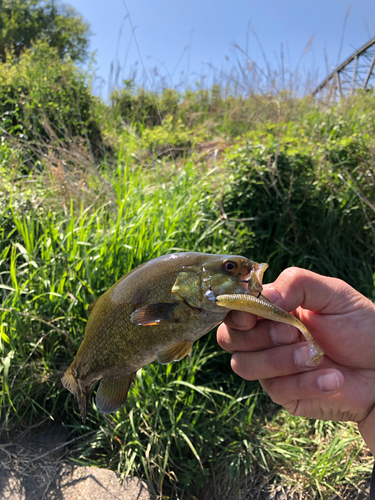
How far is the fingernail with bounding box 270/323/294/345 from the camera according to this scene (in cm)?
138

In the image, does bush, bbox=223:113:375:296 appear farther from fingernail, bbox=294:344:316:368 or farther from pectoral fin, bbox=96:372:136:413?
pectoral fin, bbox=96:372:136:413

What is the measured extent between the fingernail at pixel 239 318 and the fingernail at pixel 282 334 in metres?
0.23

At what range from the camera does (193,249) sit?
3.27 meters

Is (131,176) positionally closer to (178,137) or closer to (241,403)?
(178,137)

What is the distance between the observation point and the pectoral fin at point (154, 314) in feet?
2.77

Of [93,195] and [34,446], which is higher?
[93,195]

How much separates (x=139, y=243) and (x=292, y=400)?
171cm

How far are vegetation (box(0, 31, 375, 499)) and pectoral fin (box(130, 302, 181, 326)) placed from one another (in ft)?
5.81

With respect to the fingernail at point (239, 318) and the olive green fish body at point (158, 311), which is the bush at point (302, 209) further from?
the olive green fish body at point (158, 311)

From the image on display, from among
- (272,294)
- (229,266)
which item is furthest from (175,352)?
(272,294)

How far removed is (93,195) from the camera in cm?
388

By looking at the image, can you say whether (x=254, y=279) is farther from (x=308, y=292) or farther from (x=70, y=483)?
(x=70, y=483)

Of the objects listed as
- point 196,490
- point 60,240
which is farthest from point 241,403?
point 60,240

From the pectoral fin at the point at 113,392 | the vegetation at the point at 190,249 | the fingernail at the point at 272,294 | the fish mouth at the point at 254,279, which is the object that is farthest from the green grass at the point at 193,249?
the fish mouth at the point at 254,279
